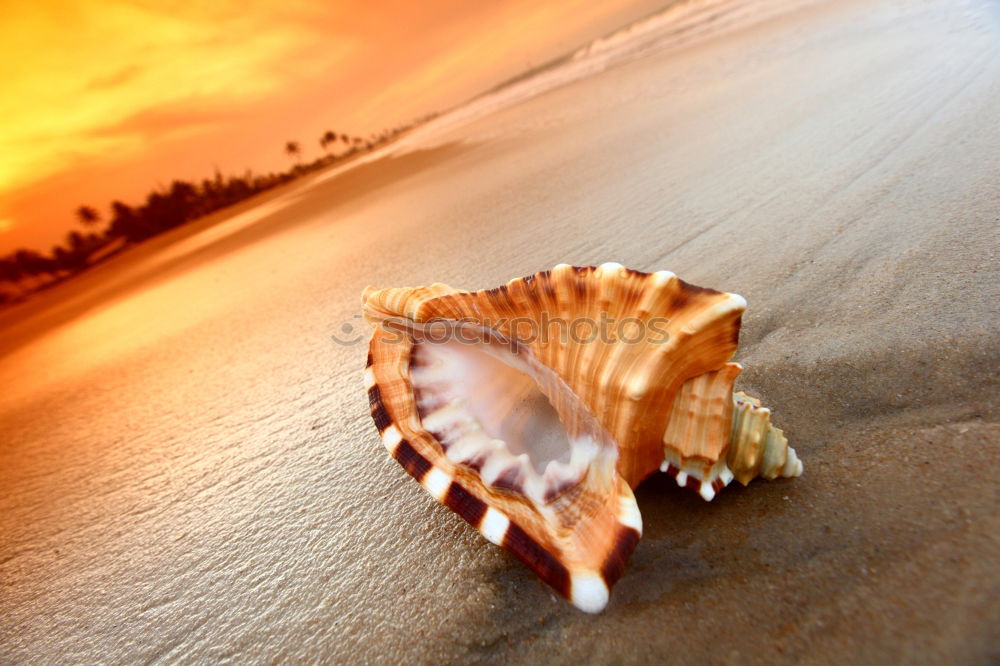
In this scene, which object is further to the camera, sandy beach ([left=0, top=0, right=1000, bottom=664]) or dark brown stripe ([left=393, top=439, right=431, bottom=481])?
dark brown stripe ([left=393, top=439, right=431, bottom=481])

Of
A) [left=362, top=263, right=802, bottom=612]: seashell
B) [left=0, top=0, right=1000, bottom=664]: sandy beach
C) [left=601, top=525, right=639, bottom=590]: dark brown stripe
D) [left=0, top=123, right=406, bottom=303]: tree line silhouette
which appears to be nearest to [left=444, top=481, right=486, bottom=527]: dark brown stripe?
[left=362, top=263, right=802, bottom=612]: seashell

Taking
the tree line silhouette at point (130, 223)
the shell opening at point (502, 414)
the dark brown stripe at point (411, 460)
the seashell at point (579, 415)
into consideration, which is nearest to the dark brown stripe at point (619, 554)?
the seashell at point (579, 415)

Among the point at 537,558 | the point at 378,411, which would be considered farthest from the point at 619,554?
the point at 378,411

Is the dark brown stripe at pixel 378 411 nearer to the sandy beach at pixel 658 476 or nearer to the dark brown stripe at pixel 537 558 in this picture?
the sandy beach at pixel 658 476

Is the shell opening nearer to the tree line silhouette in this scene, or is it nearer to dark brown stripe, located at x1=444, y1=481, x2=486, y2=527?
dark brown stripe, located at x1=444, y1=481, x2=486, y2=527

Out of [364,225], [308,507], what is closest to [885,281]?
[308,507]

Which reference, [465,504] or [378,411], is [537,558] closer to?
[465,504]
